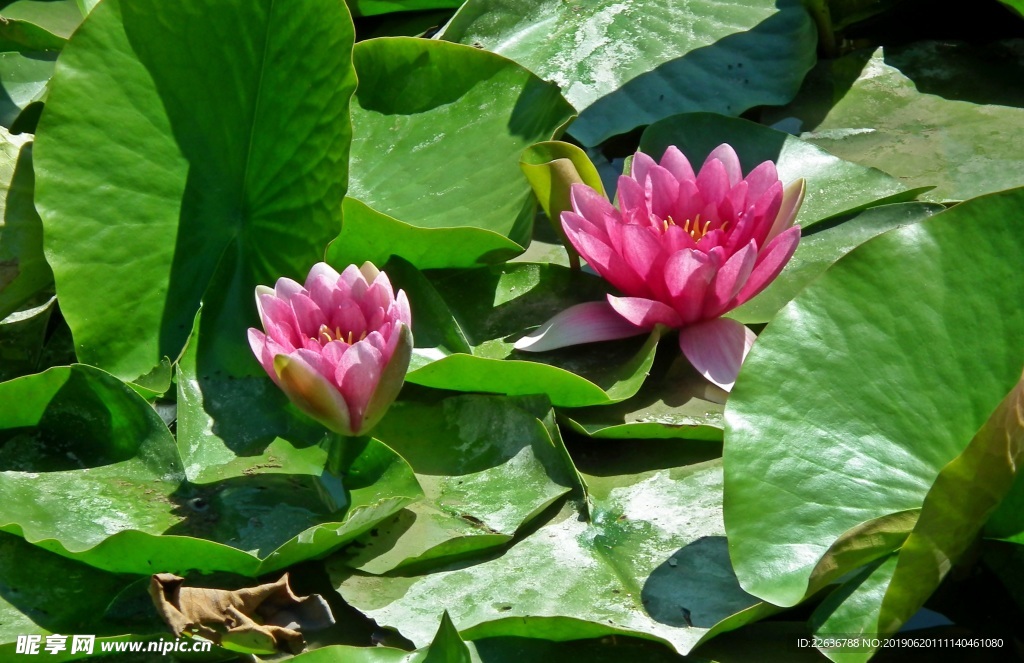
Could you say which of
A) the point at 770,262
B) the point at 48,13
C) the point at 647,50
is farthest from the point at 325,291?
the point at 48,13

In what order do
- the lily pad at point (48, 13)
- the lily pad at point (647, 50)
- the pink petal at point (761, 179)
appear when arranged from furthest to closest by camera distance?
the lily pad at point (48, 13)
the lily pad at point (647, 50)
the pink petal at point (761, 179)

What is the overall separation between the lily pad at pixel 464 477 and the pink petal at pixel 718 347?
0.30 m

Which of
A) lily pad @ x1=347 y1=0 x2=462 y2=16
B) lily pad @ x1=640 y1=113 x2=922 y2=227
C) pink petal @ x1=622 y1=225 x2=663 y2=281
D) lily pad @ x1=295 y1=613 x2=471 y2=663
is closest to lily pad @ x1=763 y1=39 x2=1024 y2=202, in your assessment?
lily pad @ x1=640 y1=113 x2=922 y2=227

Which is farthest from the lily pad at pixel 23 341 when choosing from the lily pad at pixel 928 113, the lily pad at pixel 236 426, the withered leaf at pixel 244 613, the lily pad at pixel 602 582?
the lily pad at pixel 928 113

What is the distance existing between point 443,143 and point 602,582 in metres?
0.90

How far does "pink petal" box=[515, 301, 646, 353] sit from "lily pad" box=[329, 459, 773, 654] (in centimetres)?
29

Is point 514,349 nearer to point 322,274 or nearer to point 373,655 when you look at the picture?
point 322,274

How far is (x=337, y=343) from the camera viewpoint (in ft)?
4.35

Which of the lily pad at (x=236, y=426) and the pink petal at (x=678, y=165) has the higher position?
the pink petal at (x=678, y=165)

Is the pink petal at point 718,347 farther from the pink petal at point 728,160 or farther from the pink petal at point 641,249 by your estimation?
the pink petal at point 728,160

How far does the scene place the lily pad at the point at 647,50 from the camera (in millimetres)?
2014

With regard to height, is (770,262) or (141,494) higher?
(770,262)

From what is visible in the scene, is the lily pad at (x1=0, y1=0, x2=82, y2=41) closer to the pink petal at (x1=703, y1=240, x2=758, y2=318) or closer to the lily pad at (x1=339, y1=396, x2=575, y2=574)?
the lily pad at (x1=339, y1=396, x2=575, y2=574)

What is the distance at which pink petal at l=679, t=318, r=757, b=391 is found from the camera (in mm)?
1520
